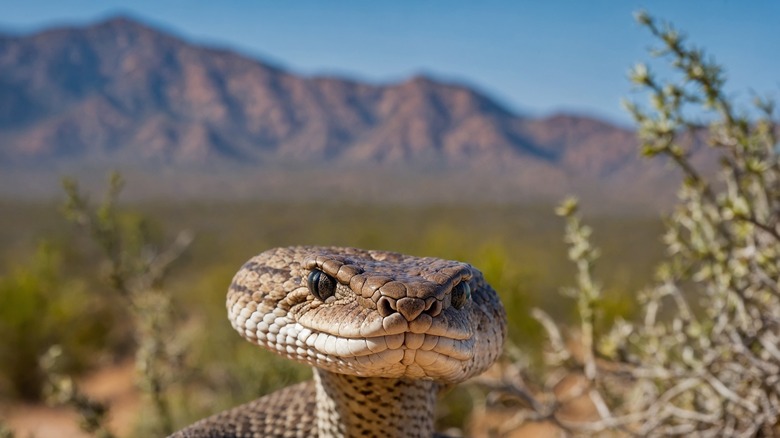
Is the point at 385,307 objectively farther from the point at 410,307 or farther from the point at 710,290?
the point at 710,290

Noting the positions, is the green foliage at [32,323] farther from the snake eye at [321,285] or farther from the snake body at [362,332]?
the snake eye at [321,285]

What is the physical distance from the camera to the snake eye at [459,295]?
250 centimetres

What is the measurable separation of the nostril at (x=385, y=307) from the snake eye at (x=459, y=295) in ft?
0.93

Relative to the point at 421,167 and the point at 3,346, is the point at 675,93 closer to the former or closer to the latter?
the point at 3,346

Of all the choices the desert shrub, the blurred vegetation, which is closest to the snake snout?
the desert shrub

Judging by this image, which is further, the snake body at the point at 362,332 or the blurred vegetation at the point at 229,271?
the blurred vegetation at the point at 229,271

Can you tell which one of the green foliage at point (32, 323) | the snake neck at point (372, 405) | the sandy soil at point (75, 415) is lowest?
the sandy soil at point (75, 415)

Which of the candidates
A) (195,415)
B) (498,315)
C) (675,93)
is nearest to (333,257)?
(498,315)

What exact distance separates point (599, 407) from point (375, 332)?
7.20 ft

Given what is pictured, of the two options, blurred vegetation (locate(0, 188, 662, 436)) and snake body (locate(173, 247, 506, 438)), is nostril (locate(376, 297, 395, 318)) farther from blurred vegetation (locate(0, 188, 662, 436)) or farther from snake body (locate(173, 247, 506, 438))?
blurred vegetation (locate(0, 188, 662, 436))

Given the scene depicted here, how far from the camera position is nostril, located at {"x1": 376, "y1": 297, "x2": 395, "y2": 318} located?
7.55 feet

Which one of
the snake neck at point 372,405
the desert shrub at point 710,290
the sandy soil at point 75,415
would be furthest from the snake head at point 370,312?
the sandy soil at point 75,415

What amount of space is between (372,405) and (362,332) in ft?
1.81

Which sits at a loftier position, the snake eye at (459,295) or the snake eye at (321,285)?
the snake eye at (459,295)
